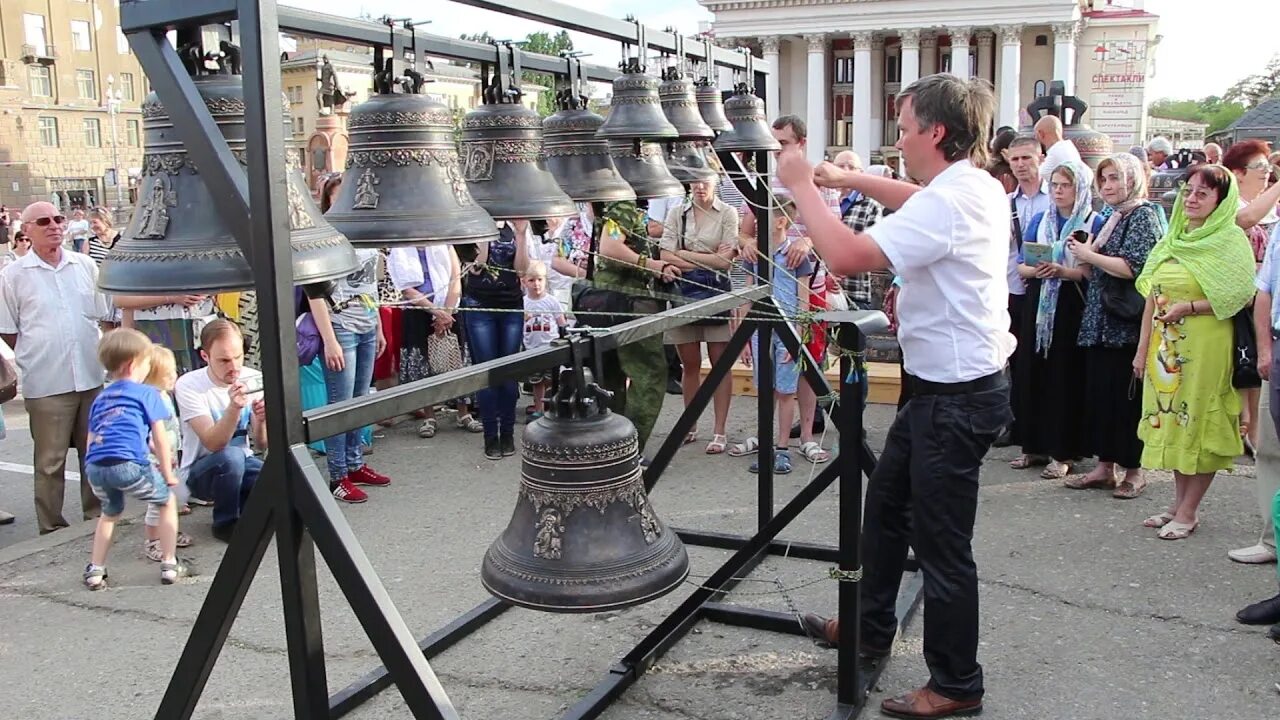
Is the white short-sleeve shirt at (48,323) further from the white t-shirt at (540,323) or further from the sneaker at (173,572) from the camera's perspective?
the white t-shirt at (540,323)

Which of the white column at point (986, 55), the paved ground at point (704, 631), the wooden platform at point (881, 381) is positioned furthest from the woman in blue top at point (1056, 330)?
the white column at point (986, 55)

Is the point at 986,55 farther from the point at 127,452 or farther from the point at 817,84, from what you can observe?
the point at 127,452

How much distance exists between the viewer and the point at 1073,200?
6.54 m

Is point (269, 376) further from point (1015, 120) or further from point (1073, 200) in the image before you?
point (1015, 120)

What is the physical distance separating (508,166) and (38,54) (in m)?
65.5

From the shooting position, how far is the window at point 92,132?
195 ft

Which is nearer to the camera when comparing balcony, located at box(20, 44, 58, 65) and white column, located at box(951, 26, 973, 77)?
balcony, located at box(20, 44, 58, 65)

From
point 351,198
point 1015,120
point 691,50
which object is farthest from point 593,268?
point 1015,120

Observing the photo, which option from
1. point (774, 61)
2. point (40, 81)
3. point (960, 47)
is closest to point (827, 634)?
point (40, 81)

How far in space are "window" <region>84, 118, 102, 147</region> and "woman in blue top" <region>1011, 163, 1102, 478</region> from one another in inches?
2468

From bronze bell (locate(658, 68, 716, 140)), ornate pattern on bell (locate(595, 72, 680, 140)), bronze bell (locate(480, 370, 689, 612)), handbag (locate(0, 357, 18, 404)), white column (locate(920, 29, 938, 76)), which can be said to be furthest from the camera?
white column (locate(920, 29, 938, 76))

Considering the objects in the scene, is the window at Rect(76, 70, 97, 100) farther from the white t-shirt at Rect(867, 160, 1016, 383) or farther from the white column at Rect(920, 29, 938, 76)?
the white t-shirt at Rect(867, 160, 1016, 383)

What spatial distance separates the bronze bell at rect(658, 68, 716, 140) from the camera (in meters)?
4.34

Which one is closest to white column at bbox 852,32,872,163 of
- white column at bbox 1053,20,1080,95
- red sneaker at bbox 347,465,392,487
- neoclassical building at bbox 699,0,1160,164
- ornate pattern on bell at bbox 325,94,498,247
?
neoclassical building at bbox 699,0,1160,164
